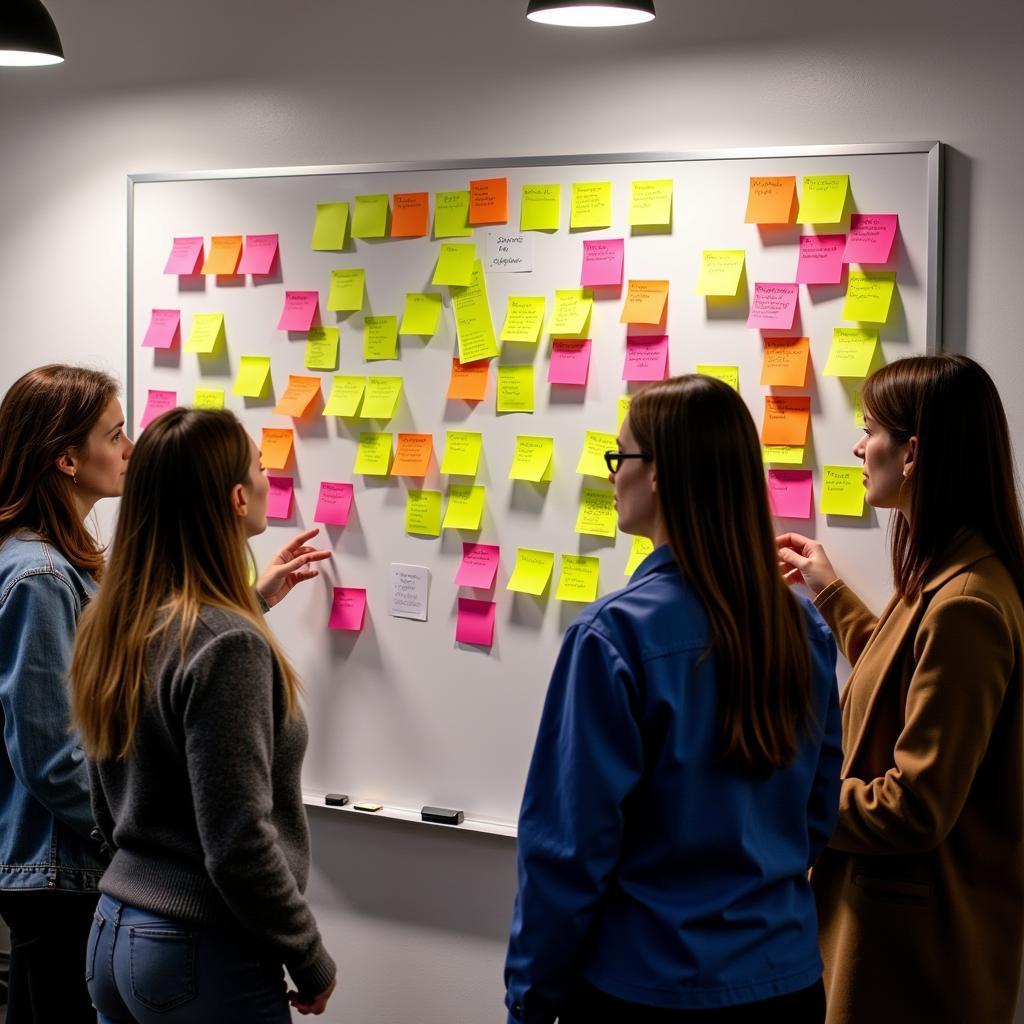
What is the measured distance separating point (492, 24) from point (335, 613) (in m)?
1.30

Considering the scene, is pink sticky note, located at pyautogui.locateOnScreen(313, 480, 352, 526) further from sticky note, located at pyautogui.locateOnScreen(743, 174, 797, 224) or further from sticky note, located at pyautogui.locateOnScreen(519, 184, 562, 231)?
sticky note, located at pyautogui.locateOnScreen(743, 174, 797, 224)

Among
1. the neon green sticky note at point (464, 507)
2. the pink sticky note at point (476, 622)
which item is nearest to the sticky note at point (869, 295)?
the neon green sticky note at point (464, 507)

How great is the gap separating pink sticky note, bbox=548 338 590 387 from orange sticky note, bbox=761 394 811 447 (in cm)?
37

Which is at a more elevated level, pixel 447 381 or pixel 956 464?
pixel 447 381

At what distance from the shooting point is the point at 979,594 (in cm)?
181

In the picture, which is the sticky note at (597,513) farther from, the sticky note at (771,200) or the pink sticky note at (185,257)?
the pink sticky note at (185,257)

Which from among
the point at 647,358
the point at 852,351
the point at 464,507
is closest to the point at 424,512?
the point at 464,507

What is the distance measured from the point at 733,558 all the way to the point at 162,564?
2.43 feet

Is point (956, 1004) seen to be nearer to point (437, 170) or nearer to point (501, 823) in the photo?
point (501, 823)

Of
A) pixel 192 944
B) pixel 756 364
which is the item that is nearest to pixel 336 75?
pixel 756 364

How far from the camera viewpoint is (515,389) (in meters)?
2.54

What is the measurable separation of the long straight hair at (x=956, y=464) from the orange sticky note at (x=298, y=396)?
1.32m

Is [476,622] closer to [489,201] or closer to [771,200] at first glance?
[489,201]

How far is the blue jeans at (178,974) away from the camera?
5.12ft
